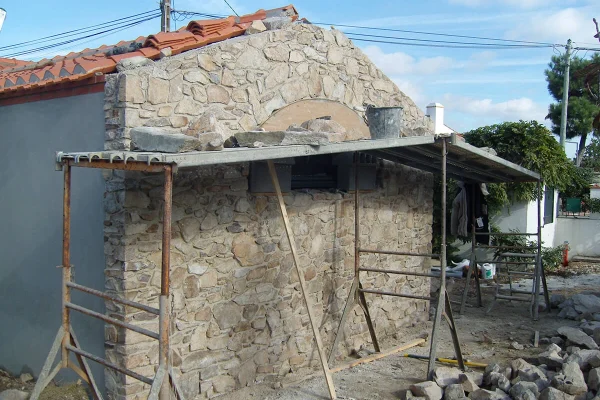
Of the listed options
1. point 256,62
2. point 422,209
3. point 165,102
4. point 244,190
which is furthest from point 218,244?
point 422,209

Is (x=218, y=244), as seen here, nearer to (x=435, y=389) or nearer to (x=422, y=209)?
(x=435, y=389)

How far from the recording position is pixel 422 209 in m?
8.52

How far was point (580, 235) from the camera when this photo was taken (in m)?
16.9

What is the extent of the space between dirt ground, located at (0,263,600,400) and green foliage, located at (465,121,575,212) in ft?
9.75

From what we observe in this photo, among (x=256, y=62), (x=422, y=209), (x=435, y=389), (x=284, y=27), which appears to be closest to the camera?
(x=435, y=389)

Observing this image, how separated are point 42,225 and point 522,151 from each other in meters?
11.0

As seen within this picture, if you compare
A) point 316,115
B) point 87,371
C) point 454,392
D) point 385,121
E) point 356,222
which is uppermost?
point 316,115

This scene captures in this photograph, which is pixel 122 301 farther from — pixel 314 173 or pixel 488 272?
pixel 488 272

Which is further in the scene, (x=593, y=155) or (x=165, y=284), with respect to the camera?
(x=593, y=155)

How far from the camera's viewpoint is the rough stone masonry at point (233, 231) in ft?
15.8

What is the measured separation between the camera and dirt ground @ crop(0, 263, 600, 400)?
223 inches

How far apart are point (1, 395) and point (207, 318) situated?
1.98 meters

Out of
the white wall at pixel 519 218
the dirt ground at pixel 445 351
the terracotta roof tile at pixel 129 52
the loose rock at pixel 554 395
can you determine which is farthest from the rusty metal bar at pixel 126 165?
the white wall at pixel 519 218

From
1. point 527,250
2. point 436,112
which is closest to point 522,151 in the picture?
point 527,250
